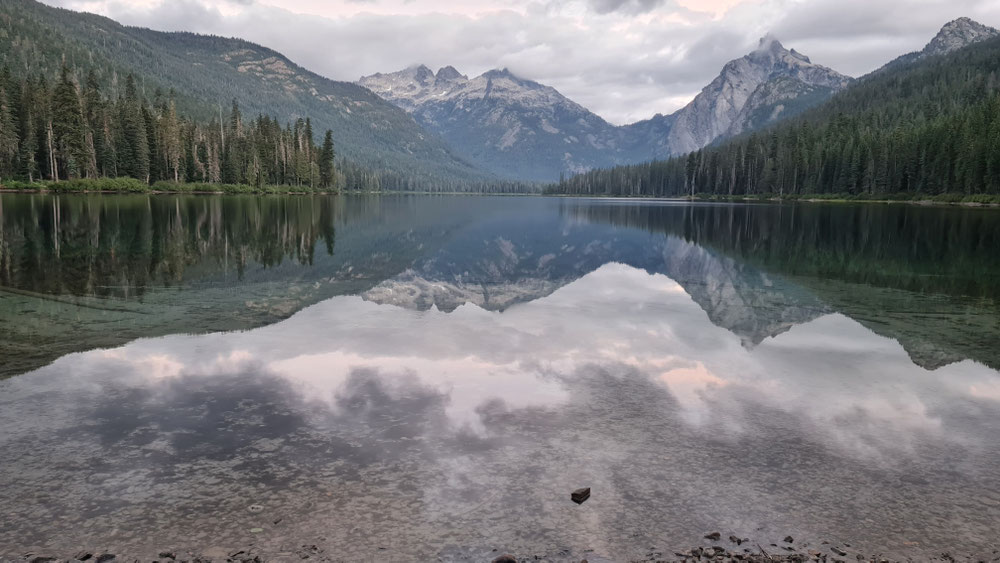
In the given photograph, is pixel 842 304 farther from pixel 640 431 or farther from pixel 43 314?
pixel 43 314

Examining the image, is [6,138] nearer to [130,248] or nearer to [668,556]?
[130,248]

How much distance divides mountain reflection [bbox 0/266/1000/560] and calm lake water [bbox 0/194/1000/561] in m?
0.04

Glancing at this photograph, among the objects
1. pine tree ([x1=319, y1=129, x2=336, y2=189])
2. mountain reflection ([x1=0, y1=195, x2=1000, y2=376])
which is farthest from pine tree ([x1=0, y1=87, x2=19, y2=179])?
pine tree ([x1=319, y1=129, x2=336, y2=189])

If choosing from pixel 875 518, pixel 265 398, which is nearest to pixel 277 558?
pixel 265 398

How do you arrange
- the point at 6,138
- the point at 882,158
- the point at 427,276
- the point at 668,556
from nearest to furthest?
the point at 668,556
the point at 427,276
the point at 6,138
the point at 882,158

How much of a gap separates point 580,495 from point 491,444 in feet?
6.27

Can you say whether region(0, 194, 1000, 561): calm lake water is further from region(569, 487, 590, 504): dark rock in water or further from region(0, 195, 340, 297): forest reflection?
region(0, 195, 340, 297): forest reflection

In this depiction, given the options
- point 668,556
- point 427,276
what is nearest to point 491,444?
point 668,556

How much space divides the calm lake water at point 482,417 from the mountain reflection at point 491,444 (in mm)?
43

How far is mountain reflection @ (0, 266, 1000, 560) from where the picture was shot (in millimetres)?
6637

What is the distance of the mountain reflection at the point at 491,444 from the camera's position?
664 cm

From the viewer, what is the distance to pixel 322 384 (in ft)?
36.9

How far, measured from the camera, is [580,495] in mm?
7238

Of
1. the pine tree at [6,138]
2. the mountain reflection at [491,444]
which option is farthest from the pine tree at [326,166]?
the mountain reflection at [491,444]
